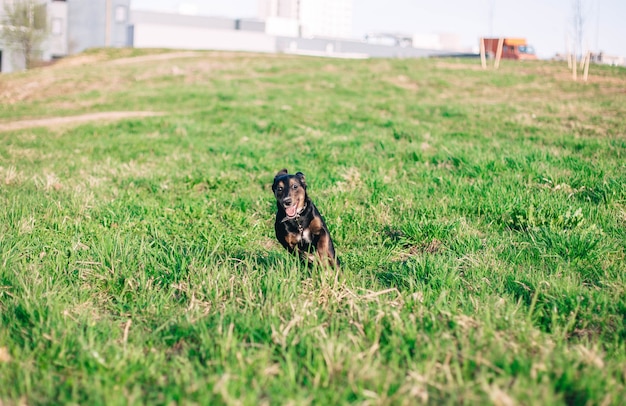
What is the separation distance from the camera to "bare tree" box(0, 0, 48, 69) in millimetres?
49094

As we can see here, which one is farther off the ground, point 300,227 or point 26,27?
point 26,27

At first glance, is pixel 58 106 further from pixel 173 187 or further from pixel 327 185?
pixel 327 185

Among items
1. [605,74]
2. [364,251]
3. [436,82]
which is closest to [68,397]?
[364,251]

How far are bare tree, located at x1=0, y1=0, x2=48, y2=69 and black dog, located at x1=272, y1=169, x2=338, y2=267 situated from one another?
53.2 m

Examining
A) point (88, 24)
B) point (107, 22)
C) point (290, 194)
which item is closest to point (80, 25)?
point (88, 24)

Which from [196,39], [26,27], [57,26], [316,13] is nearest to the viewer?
[26,27]

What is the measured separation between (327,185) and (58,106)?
56.1ft

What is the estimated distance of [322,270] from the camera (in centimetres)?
396

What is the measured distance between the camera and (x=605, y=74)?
24812mm

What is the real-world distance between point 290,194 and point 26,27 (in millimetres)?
54595

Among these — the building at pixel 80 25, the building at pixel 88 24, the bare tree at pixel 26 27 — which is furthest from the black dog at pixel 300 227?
the building at pixel 88 24

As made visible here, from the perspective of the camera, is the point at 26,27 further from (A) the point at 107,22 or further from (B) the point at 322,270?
(B) the point at 322,270

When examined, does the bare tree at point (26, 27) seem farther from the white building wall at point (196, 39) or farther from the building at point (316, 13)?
the building at point (316, 13)

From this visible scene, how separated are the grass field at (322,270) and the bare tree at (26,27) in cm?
Answer: 4418
